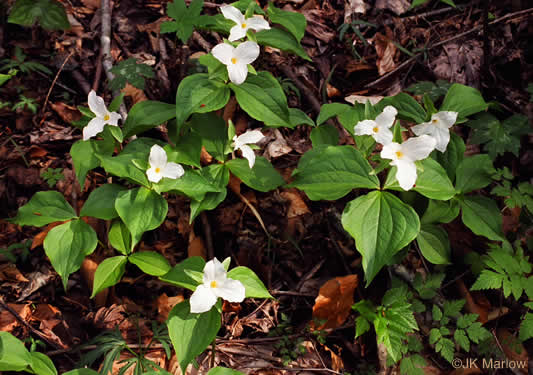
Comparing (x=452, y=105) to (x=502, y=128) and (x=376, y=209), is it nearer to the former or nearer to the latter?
(x=502, y=128)

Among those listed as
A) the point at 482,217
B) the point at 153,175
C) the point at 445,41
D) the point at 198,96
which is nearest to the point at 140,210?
the point at 153,175

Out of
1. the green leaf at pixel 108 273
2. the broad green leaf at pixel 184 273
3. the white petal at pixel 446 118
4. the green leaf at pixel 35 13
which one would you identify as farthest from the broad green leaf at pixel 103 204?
the white petal at pixel 446 118

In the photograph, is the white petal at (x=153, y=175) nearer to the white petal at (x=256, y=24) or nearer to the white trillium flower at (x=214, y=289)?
the white trillium flower at (x=214, y=289)

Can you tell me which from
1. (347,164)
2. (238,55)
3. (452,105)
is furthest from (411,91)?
(238,55)

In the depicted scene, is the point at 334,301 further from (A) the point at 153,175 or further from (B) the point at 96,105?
(B) the point at 96,105

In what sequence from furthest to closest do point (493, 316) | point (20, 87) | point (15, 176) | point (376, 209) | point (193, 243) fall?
point (20, 87) < point (15, 176) < point (193, 243) < point (493, 316) < point (376, 209)

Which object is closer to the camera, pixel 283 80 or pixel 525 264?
pixel 525 264

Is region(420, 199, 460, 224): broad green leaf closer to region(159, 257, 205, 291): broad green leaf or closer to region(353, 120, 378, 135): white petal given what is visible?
region(353, 120, 378, 135): white petal

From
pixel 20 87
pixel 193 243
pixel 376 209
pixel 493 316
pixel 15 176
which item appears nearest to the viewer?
pixel 376 209
